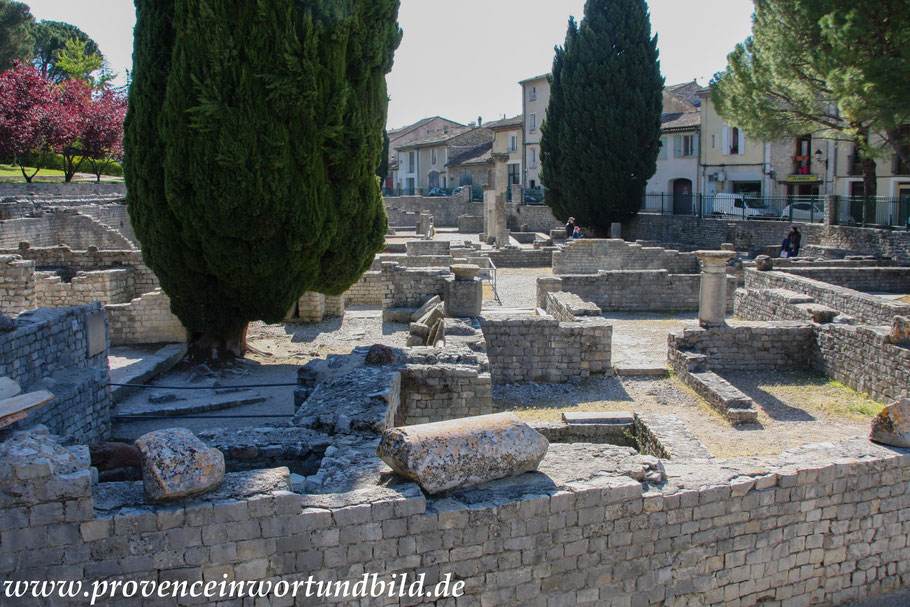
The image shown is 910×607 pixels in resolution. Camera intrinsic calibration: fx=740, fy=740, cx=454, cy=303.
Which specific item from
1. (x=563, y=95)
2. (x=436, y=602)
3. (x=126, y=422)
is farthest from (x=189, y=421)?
(x=563, y=95)

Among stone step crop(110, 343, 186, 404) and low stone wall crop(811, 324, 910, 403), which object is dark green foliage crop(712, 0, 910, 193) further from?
stone step crop(110, 343, 186, 404)

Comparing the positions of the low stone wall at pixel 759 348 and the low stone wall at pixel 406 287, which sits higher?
the low stone wall at pixel 406 287

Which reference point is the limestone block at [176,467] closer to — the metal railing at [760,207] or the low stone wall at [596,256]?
the low stone wall at [596,256]

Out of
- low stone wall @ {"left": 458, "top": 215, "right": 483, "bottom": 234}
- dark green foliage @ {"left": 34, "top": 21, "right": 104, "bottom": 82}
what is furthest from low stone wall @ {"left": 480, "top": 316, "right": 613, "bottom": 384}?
dark green foliage @ {"left": 34, "top": 21, "right": 104, "bottom": 82}

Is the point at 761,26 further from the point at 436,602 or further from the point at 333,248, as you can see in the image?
the point at 436,602

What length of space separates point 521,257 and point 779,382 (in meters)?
15.1

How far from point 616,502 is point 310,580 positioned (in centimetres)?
207

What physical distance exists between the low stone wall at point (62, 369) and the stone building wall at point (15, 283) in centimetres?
726

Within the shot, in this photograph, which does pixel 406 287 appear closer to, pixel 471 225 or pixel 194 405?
pixel 194 405

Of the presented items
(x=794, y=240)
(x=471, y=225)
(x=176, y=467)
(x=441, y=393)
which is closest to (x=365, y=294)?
(x=441, y=393)

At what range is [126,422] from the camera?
1032cm

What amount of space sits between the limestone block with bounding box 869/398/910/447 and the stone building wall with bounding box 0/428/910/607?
139 mm

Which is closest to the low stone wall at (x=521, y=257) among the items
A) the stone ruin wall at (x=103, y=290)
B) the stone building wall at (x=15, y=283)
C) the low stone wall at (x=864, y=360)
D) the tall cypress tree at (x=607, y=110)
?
the tall cypress tree at (x=607, y=110)

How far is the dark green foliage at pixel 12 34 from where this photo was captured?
46781mm
